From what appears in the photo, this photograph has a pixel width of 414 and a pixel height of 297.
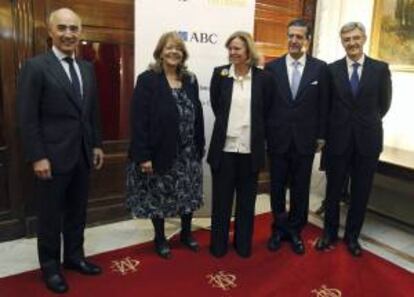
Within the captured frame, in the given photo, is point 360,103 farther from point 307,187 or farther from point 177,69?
point 177,69

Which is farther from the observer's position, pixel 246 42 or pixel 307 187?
pixel 307 187

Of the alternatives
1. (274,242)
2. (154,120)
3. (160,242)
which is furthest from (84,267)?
(274,242)

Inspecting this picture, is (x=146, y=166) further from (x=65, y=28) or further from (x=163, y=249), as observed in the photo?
(x=65, y=28)

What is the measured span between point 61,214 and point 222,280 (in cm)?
101

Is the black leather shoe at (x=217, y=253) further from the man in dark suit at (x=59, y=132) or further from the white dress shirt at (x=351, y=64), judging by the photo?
the white dress shirt at (x=351, y=64)

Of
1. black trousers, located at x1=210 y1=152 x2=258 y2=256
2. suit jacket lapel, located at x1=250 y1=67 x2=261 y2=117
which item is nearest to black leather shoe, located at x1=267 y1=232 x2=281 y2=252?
black trousers, located at x1=210 y1=152 x2=258 y2=256

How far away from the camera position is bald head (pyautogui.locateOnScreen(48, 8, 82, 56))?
7.40 ft

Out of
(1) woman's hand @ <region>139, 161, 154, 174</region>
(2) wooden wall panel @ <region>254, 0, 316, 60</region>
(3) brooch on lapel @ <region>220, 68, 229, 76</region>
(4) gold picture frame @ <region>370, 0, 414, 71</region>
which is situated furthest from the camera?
(2) wooden wall panel @ <region>254, 0, 316, 60</region>

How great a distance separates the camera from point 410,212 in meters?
3.92

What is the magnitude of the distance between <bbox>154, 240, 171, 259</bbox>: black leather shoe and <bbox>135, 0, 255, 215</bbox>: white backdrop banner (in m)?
0.60

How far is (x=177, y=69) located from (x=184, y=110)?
0.87 feet

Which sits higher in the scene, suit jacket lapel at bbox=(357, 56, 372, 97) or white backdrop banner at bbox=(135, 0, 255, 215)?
white backdrop banner at bbox=(135, 0, 255, 215)

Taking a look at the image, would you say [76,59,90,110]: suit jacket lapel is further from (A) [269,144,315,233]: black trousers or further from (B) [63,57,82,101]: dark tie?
(A) [269,144,315,233]: black trousers

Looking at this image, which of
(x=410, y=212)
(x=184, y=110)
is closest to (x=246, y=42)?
(x=184, y=110)
